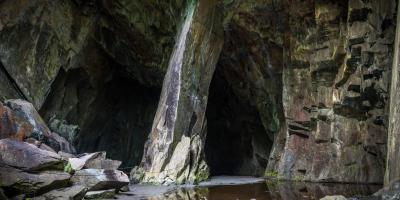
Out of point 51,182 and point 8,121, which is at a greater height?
point 8,121

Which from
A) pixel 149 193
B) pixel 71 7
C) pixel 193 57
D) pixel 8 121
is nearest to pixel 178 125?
pixel 193 57

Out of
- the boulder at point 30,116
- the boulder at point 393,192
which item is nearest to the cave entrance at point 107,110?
the boulder at point 30,116

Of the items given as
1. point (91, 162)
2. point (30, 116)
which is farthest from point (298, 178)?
point (30, 116)

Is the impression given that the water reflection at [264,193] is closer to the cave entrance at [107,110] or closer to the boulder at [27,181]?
the boulder at [27,181]

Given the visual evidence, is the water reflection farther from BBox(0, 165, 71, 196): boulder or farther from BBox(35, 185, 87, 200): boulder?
BBox(0, 165, 71, 196): boulder

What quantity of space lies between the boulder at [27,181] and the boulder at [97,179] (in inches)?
40.7

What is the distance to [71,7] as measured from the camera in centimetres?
2156

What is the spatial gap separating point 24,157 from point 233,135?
19.5m

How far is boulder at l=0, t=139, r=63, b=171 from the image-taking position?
9594 millimetres

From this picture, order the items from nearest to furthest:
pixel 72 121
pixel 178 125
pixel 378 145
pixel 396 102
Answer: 1. pixel 396 102
2. pixel 378 145
3. pixel 178 125
4. pixel 72 121

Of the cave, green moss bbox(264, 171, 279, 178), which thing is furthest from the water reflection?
the cave

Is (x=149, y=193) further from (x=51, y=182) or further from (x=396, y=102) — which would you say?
(x=396, y=102)

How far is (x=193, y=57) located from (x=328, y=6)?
21.4 ft

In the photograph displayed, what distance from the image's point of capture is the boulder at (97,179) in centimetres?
1107
